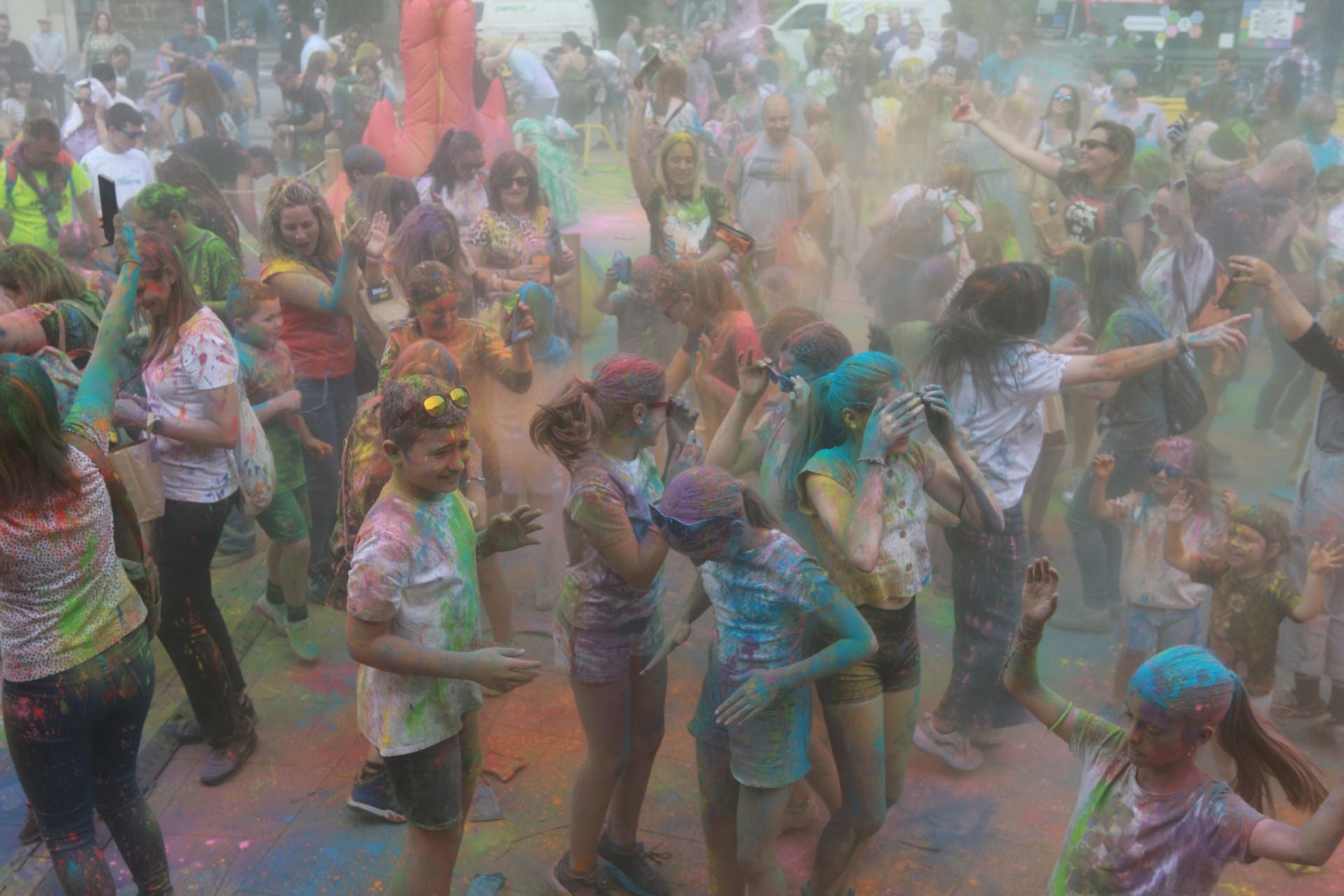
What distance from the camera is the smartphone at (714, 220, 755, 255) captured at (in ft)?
19.1

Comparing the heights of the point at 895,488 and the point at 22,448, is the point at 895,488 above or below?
below

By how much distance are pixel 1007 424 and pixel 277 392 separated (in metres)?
3.17

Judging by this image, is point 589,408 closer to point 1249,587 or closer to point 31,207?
point 1249,587

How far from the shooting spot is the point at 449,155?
7.42m

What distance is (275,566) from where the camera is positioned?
17.1 feet

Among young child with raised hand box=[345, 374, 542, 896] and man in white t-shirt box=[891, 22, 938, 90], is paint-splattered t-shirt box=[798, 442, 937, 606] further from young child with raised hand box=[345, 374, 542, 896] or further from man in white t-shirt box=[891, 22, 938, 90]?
man in white t-shirt box=[891, 22, 938, 90]

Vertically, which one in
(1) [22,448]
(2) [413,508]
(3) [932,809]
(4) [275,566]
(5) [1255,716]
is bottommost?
(3) [932,809]

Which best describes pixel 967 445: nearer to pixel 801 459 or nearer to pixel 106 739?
pixel 801 459

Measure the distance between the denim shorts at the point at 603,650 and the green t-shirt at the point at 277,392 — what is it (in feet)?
6.87

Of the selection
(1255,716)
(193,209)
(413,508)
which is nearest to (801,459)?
(413,508)

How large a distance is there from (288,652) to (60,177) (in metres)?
4.71

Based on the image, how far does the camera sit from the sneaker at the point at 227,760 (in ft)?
14.2

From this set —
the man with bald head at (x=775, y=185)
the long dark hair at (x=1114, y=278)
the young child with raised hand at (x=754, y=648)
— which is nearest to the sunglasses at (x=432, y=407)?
the young child with raised hand at (x=754, y=648)

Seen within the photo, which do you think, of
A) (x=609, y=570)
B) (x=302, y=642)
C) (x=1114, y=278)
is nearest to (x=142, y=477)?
(x=302, y=642)
